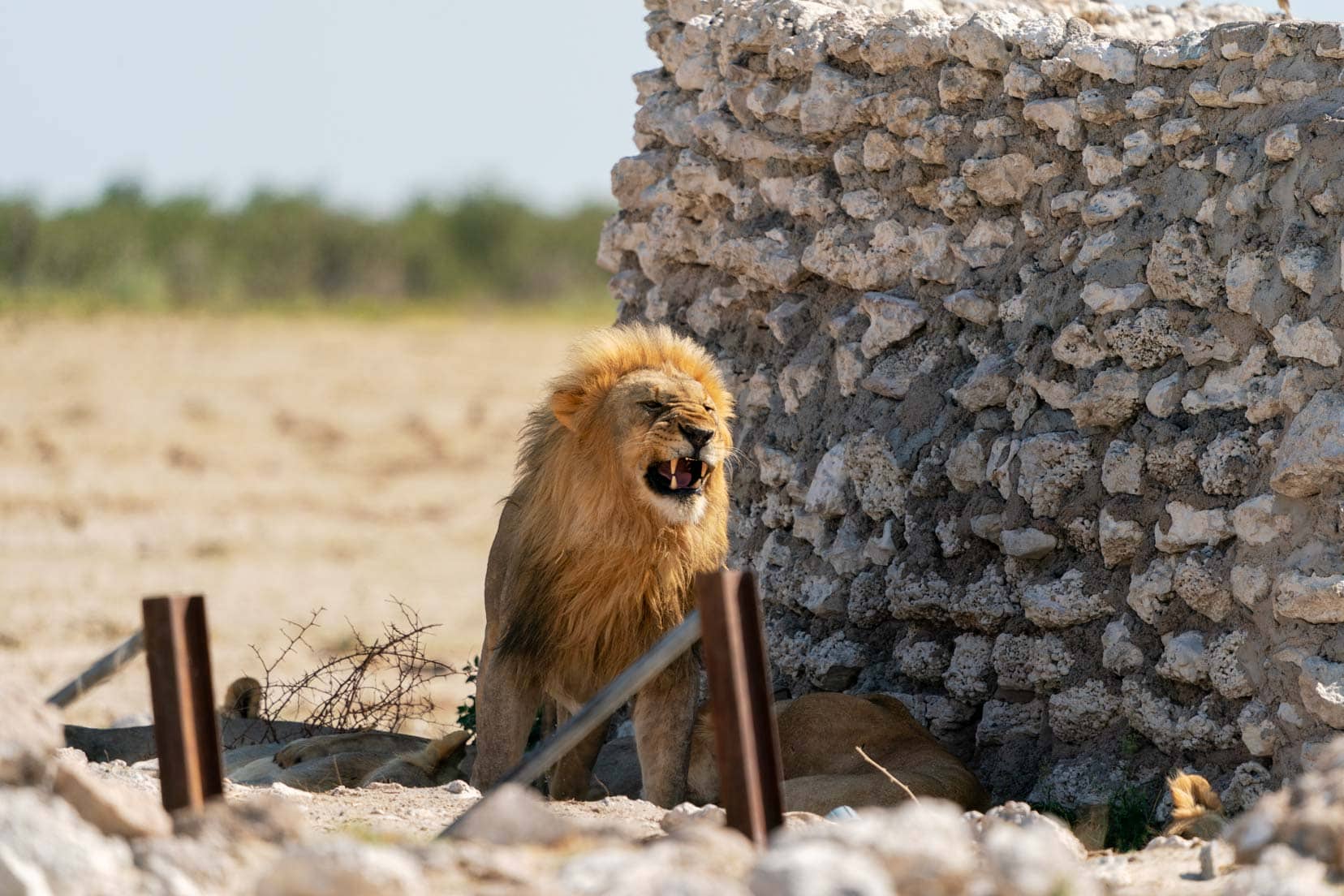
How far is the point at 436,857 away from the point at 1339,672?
288 centimetres

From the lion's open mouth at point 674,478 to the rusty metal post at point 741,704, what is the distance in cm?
185

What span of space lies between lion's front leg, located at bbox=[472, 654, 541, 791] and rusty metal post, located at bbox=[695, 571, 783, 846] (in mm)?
2126

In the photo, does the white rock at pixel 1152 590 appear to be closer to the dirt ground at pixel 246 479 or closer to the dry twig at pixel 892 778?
the dry twig at pixel 892 778

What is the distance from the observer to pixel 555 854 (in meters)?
3.36

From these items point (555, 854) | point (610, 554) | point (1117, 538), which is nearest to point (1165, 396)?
point (1117, 538)

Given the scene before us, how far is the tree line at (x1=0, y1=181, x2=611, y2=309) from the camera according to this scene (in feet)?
95.1

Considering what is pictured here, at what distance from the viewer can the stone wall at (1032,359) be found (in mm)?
5109

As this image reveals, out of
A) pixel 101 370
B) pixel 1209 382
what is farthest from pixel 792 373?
pixel 101 370

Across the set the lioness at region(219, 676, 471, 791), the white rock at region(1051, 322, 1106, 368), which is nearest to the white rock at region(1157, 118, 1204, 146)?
the white rock at region(1051, 322, 1106, 368)

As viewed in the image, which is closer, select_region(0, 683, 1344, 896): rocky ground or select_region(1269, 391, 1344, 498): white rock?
select_region(0, 683, 1344, 896): rocky ground

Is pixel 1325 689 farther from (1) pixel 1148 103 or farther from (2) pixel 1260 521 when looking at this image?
(1) pixel 1148 103

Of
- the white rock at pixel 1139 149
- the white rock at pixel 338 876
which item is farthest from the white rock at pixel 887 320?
the white rock at pixel 338 876

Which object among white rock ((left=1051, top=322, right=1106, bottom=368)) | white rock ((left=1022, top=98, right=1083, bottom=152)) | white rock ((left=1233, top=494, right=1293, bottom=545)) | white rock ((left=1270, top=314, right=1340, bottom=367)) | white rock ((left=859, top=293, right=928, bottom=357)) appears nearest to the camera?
white rock ((left=1270, top=314, right=1340, bottom=367))

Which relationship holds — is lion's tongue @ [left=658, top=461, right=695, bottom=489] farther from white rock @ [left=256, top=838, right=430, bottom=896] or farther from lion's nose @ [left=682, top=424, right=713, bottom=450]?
white rock @ [left=256, top=838, right=430, bottom=896]
